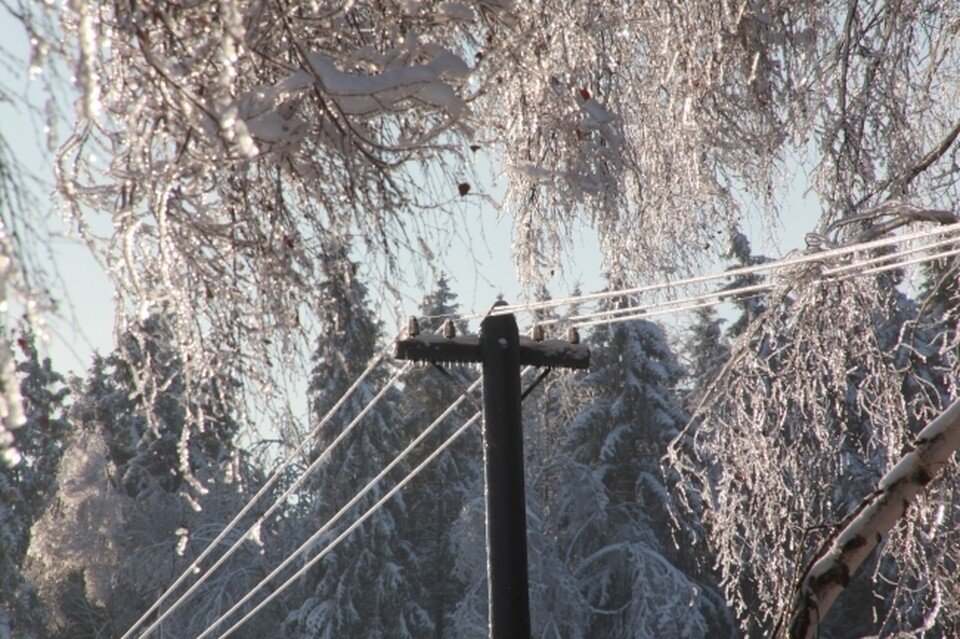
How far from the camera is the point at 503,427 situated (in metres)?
5.17

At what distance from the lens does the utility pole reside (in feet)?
16.3

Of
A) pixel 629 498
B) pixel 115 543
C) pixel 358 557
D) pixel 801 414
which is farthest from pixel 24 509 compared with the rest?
pixel 801 414

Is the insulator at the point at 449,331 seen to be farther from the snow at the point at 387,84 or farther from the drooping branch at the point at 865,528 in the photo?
the snow at the point at 387,84

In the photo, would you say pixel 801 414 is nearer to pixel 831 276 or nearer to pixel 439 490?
pixel 831 276

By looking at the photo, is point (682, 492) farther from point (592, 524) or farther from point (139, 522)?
point (139, 522)

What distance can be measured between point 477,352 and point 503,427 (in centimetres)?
40

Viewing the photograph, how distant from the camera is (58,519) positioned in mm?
24812

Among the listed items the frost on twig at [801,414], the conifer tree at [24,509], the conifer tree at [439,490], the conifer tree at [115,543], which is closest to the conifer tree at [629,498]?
the conifer tree at [439,490]

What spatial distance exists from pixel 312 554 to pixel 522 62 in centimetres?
2245

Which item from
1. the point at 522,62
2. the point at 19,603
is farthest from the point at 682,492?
the point at 19,603

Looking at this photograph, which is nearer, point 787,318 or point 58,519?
point 787,318

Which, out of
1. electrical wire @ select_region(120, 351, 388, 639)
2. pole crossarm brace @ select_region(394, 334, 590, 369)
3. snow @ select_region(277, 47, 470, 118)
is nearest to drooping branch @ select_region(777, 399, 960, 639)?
electrical wire @ select_region(120, 351, 388, 639)

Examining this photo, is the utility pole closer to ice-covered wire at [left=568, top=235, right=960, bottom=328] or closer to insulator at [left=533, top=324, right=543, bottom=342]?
insulator at [left=533, top=324, right=543, bottom=342]

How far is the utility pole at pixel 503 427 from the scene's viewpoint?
496cm
